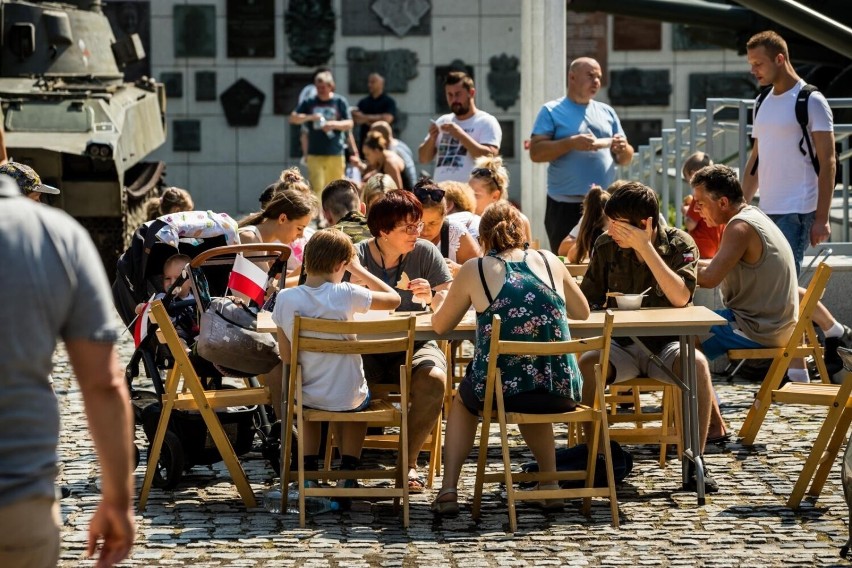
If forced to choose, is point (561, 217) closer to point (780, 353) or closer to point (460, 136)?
point (460, 136)

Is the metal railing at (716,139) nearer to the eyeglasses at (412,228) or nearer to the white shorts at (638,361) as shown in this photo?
the white shorts at (638,361)

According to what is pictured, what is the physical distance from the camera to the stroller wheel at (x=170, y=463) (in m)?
7.18

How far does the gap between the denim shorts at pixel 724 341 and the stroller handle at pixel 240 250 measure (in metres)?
2.23

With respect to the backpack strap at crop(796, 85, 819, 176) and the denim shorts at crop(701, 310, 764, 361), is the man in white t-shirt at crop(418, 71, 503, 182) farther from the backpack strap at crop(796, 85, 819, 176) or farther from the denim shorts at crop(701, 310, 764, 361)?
the denim shorts at crop(701, 310, 764, 361)

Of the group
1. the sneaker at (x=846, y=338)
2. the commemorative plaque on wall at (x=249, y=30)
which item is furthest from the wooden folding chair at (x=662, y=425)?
the commemorative plaque on wall at (x=249, y=30)

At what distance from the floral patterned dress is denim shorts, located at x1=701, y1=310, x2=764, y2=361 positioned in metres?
1.76

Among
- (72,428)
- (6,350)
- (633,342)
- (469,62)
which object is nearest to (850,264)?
(633,342)

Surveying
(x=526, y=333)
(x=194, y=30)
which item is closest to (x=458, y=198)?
(x=526, y=333)

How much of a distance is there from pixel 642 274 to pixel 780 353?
92 cm

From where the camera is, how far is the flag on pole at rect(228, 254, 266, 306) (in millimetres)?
7281

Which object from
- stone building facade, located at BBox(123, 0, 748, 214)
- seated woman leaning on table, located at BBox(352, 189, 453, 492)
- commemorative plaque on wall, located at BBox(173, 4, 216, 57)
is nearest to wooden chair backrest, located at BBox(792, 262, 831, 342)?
seated woman leaning on table, located at BBox(352, 189, 453, 492)

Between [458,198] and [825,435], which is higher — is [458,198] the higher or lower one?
the higher one

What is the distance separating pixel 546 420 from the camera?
21.4 ft

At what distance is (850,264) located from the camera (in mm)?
10852
